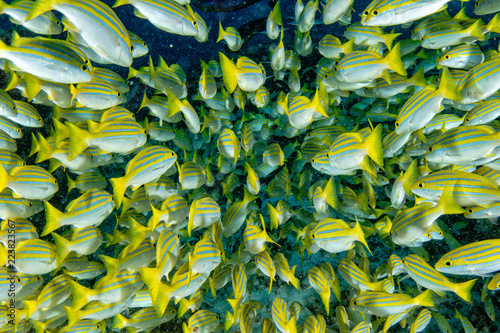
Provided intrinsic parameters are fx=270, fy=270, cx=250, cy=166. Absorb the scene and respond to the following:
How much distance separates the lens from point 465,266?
247 cm

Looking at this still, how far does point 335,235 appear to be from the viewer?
272 cm

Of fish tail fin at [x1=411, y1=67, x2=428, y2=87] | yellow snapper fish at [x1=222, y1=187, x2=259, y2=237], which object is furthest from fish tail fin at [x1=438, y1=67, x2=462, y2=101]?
yellow snapper fish at [x1=222, y1=187, x2=259, y2=237]

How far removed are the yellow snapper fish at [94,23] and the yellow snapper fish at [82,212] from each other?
1464mm

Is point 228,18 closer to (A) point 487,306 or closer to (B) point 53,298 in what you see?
(B) point 53,298

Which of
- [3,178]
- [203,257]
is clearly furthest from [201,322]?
[3,178]

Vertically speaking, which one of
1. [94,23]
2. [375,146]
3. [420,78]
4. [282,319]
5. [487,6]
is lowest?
[282,319]

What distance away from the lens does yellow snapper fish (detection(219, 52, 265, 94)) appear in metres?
2.92

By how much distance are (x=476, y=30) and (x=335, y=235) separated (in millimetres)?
2823

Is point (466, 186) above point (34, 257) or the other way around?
above

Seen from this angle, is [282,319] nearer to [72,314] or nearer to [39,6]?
[72,314]

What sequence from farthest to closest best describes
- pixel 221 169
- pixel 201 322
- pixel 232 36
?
pixel 232 36 → pixel 221 169 → pixel 201 322

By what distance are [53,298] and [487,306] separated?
5.53 meters

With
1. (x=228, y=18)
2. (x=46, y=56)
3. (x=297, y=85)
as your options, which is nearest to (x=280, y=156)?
(x=297, y=85)

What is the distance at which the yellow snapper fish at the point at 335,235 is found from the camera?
2.67 m
